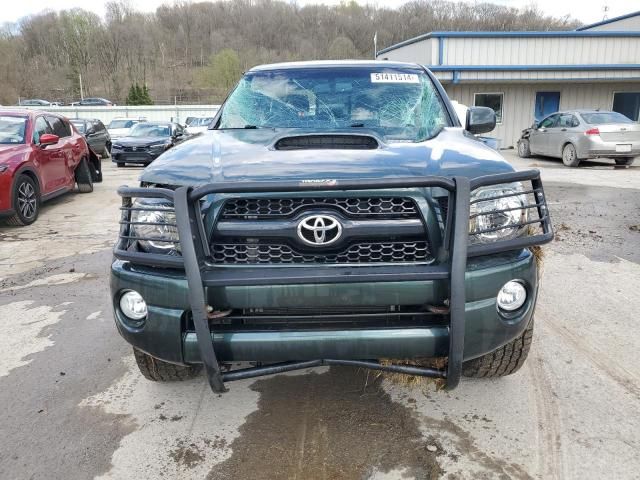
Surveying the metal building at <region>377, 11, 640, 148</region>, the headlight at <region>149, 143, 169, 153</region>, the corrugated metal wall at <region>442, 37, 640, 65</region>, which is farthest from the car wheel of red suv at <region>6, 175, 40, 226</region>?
the corrugated metal wall at <region>442, 37, 640, 65</region>

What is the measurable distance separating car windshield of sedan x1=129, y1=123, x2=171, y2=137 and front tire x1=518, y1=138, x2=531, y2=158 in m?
11.4

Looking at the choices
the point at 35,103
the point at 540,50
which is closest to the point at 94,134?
the point at 540,50

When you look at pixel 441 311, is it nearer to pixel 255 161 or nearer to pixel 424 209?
pixel 424 209

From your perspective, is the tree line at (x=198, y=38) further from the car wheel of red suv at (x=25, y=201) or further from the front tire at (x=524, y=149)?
the car wheel of red suv at (x=25, y=201)

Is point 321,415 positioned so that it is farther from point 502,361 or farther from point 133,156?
point 133,156

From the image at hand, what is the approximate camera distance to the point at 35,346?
12.1ft

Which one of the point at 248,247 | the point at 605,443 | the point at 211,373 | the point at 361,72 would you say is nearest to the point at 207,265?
the point at 248,247

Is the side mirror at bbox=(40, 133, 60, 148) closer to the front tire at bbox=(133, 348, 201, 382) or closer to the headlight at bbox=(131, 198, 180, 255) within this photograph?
the front tire at bbox=(133, 348, 201, 382)

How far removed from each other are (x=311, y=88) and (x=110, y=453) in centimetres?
261

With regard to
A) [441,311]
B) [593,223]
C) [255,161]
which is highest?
[255,161]

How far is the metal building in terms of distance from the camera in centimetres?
2003

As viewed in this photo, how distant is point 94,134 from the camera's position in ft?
56.8

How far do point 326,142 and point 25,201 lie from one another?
20.9 ft

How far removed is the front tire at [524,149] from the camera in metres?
17.0
